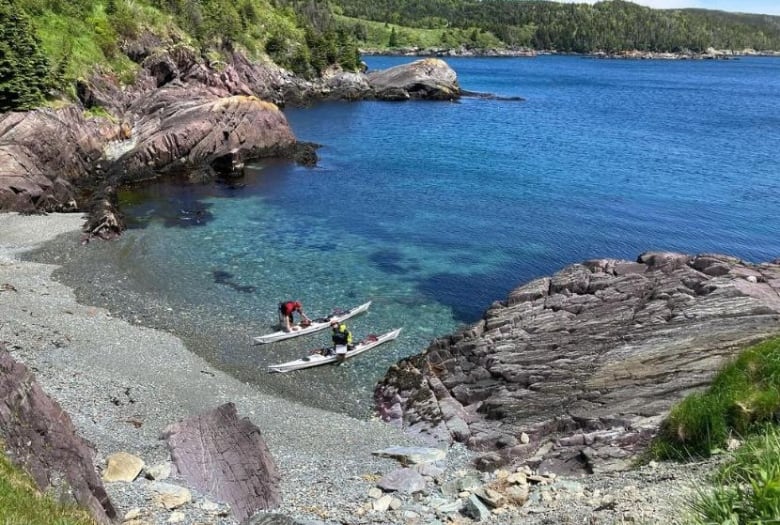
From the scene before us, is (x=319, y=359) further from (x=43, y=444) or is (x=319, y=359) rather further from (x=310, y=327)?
(x=43, y=444)

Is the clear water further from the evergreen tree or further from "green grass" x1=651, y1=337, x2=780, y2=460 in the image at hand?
"green grass" x1=651, y1=337, x2=780, y2=460

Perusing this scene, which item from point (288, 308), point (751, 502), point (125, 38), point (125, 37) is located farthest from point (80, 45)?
point (751, 502)

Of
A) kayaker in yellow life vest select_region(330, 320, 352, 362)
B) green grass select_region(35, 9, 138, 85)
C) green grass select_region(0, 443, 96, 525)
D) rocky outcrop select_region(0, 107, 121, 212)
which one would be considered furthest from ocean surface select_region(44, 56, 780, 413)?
green grass select_region(35, 9, 138, 85)

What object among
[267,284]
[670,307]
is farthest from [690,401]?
[267,284]

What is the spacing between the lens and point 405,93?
128375 mm

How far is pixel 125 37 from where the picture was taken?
7612 cm

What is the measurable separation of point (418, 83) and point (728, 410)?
119884 mm

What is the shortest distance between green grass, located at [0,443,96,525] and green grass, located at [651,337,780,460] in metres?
15.1

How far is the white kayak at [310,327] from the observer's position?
1300 inches

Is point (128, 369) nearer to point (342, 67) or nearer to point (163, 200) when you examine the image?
point (163, 200)

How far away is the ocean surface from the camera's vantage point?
35656 millimetres

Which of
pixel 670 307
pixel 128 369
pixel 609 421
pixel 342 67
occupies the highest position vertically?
pixel 342 67

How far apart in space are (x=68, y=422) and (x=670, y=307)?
78.4 ft

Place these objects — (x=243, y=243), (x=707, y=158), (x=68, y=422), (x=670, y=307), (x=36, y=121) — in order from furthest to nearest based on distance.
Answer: (x=707, y=158) < (x=36, y=121) < (x=243, y=243) < (x=670, y=307) < (x=68, y=422)
